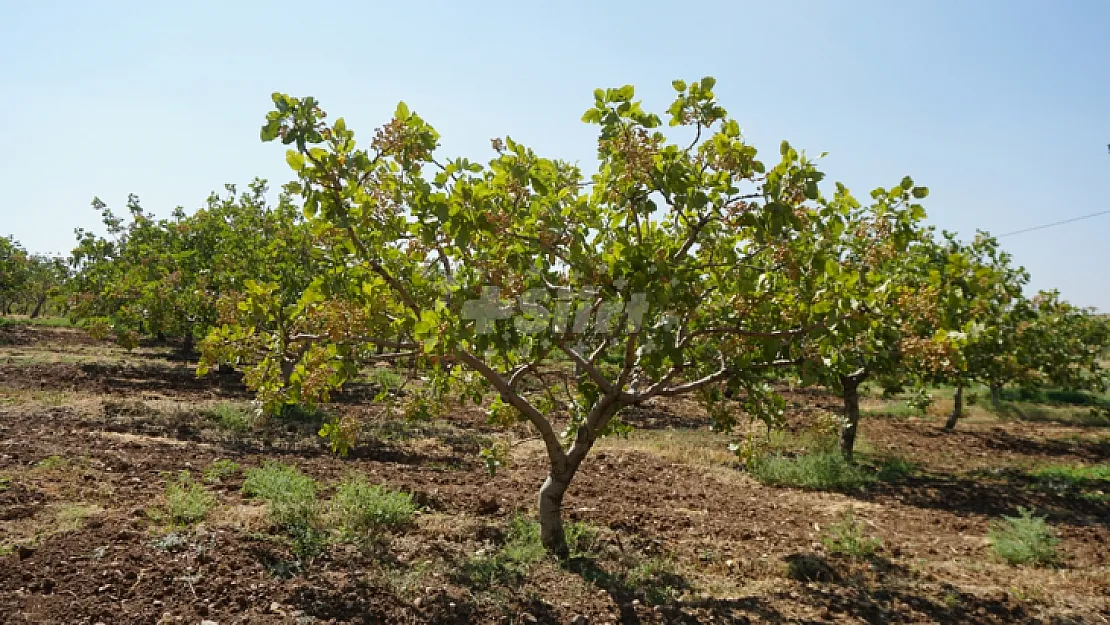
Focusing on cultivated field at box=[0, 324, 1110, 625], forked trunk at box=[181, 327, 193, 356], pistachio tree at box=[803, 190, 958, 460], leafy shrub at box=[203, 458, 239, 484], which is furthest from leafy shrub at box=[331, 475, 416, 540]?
forked trunk at box=[181, 327, 193, 356]

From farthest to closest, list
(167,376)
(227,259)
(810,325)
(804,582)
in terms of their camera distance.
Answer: (167,376) → (227,259) → (804,582) → (810,325)

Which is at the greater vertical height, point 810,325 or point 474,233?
point 474,233

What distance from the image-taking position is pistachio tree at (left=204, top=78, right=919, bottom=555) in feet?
13.6

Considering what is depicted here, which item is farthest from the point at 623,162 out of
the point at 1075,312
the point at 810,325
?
the point at 1075,312

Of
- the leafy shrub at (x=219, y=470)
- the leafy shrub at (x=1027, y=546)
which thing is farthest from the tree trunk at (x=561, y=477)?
the leafy shrub at (x=1027, y=546)

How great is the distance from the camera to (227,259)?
14.9 m

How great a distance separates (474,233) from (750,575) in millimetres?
4287

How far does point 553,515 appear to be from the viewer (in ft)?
19.9

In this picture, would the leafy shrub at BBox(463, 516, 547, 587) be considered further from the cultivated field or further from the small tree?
the small tree

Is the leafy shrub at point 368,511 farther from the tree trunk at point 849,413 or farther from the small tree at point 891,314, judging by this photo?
the tree trunk at point 849,413

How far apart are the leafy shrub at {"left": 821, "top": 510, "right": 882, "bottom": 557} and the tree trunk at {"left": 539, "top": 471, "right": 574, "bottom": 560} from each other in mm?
2994

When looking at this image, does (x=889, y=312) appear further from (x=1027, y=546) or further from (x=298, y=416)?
(x=298, y=416)

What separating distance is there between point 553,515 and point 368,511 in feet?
5.72

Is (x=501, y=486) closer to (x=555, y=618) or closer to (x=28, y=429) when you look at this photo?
(x=555, y=618)
